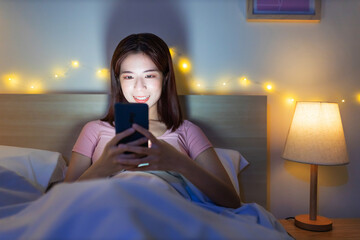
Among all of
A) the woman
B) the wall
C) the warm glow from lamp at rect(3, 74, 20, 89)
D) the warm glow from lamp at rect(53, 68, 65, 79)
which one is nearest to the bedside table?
the wall

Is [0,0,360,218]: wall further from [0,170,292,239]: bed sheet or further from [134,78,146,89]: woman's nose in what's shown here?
[0,170,292,239]: bed sheet

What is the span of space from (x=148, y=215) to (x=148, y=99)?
31.6 inches

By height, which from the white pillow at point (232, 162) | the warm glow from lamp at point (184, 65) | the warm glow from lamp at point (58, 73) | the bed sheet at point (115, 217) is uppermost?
the warm glow from lamp at point (184, 65)

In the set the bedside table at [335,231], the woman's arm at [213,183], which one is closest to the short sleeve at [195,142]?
the woman's arm at [213,183]

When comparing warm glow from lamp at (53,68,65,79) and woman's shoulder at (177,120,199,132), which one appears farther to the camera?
warm glow from lamp at (53,68,65,79)

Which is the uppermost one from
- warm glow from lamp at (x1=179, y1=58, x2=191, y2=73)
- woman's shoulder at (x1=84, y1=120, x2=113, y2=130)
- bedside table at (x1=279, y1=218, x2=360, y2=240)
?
warm glow from lamp at (x1=179, y1=58, x2=191, y2=73)

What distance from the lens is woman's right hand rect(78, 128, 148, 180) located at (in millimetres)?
1053

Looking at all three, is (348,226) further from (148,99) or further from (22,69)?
(22,69)

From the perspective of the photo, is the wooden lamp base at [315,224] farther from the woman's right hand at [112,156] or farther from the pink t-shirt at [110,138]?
the woman's right hand at [112,156]

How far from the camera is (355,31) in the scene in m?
1.82

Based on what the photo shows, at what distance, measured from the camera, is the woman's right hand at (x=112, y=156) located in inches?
41.5

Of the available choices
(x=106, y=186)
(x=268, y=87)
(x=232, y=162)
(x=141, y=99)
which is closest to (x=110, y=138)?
(x=141, y=99)

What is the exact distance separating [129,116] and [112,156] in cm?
15

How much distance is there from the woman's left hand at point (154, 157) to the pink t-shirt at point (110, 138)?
22 centimetres
